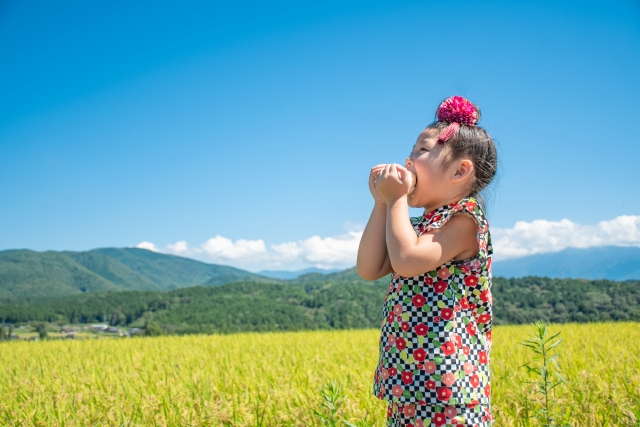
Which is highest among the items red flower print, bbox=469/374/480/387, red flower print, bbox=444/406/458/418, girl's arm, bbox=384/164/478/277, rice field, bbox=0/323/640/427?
girl's arm, bbox=384/164/478/277

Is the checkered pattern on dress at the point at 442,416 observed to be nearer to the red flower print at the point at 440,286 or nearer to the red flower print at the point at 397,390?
the red flower print at the point at 397,390

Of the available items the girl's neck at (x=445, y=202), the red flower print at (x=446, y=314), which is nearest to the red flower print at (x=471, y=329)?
the red flower print at (x=446, y=314)

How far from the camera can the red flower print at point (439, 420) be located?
1.71 meters

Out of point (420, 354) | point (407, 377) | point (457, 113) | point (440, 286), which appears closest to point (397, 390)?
point (407, 377)

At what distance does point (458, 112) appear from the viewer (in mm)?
1956

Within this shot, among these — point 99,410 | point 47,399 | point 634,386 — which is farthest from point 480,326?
point 47,399

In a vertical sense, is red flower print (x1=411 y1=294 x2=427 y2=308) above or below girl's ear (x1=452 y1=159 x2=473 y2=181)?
below

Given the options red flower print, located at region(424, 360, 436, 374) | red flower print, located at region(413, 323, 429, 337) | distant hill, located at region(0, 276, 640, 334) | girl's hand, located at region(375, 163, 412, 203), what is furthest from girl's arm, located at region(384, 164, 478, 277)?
distant hill, located at region(0, 276, 640, 334)

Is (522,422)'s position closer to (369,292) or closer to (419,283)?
(419,283)

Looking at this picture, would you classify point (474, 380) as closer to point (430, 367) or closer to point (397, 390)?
point (430, 367)

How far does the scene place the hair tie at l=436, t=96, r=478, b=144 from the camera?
1.95 metres

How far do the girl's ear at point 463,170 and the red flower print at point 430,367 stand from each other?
73cm

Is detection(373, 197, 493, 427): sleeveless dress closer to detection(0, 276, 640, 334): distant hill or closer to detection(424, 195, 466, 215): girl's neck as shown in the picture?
detection(424, 195, 466, 215): girl's neck

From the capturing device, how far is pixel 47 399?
409 cm
